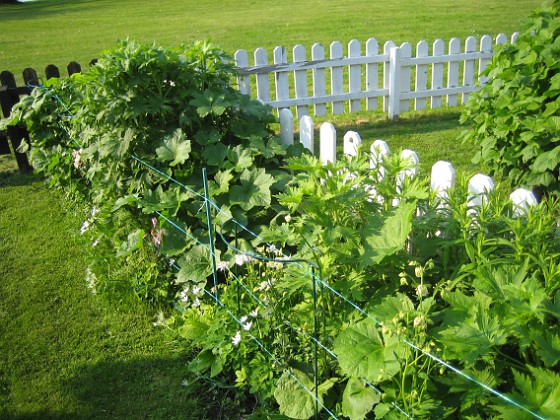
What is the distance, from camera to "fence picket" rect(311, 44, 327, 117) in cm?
766

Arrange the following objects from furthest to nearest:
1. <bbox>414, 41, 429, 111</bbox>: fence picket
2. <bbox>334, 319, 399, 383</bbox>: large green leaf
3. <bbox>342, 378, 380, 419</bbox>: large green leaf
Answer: <bbox>414, 41, 429, 111</bbox>: fence picket → <bbox>342, 378, 380, 419</bbox>: large green leaf → <bbox>334, 319, 399, 383</bbox>: large green leaf

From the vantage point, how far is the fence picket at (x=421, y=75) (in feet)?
26.2

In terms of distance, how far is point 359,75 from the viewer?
787cm

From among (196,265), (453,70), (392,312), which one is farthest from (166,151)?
(453,70)

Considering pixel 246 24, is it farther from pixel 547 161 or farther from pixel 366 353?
pixel 366 353

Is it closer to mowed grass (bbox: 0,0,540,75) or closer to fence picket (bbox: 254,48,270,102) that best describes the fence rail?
fence picket (bbox: 254,48,270,102)

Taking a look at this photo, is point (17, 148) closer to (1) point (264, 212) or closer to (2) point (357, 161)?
(1) point (264, 212)

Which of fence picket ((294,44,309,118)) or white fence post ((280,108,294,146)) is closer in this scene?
white fence post ((280,108,294,146))

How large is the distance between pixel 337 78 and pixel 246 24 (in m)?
11.8

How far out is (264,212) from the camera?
3.56 m

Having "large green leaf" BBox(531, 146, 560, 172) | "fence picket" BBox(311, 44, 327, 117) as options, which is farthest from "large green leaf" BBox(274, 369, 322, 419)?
"fence picket" BBox(311, 44, 327, 117)

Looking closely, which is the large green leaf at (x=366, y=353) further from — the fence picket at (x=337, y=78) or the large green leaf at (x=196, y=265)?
the fence picket at (x=337, y=78)

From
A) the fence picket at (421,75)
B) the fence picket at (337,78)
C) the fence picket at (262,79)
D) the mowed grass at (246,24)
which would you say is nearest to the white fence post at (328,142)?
the fence picket at (262,79)

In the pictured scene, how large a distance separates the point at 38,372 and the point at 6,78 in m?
4.35
